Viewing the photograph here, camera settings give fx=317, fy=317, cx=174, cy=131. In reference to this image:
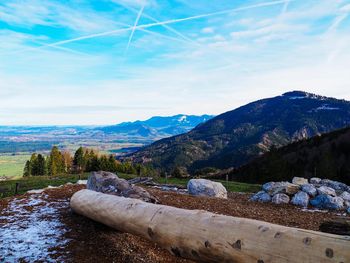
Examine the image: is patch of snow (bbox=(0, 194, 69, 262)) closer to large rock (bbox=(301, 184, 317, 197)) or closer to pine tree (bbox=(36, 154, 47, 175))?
large rock (bbox=(301, 184, 317, 197))

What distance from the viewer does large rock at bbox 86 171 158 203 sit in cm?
1386

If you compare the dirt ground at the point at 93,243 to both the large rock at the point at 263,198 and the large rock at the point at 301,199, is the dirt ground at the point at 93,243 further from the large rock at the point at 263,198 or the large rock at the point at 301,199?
the large rock at the point at 263,198

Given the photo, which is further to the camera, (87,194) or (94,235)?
(87,194)

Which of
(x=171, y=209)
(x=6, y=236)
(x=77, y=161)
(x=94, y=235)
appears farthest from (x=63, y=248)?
(x=77, y=161)

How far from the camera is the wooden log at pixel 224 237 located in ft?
18.2

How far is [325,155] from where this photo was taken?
83.6 meters

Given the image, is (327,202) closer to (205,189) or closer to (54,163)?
(205,189)

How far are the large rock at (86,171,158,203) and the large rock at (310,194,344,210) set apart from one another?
12.6m

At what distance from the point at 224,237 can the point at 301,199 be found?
16.3 meters

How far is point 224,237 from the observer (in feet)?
21.9

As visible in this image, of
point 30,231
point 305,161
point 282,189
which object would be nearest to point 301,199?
point 282,189

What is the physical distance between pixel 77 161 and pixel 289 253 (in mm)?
88750

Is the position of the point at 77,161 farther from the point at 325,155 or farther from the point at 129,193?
the point at 129,193

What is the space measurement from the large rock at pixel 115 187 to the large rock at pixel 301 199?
A: 11.5 meters
